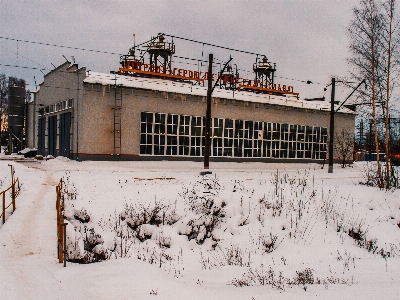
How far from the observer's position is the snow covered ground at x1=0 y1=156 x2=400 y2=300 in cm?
587

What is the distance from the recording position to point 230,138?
108 feet

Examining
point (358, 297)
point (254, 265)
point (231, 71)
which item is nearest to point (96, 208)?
point (254, 265)

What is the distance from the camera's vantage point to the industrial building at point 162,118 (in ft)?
87.2

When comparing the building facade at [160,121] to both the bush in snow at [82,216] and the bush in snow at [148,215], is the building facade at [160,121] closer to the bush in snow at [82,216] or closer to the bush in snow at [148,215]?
the bush in snow at [148,215]

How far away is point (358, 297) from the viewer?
5031 millimetres

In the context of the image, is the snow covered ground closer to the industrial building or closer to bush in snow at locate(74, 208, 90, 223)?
bush in snow at locate(74, 208, 90, 223)

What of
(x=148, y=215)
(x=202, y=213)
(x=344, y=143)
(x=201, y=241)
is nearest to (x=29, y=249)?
(x=148, y=215)

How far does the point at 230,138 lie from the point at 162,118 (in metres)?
7.23

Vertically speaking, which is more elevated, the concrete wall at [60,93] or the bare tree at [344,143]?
the concrete wall at [60,93]

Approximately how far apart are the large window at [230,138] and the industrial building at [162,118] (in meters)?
0.08

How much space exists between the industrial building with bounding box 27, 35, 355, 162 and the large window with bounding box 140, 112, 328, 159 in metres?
0.08

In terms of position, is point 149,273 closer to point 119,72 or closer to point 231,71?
point 119,72

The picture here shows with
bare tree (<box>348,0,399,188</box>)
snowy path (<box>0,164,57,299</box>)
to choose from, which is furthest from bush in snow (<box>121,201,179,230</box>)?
bare tree (<box>348,0,399,188</box>)

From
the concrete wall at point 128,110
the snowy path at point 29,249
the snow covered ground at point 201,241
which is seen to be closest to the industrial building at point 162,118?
the concrete wall at point 128,110
